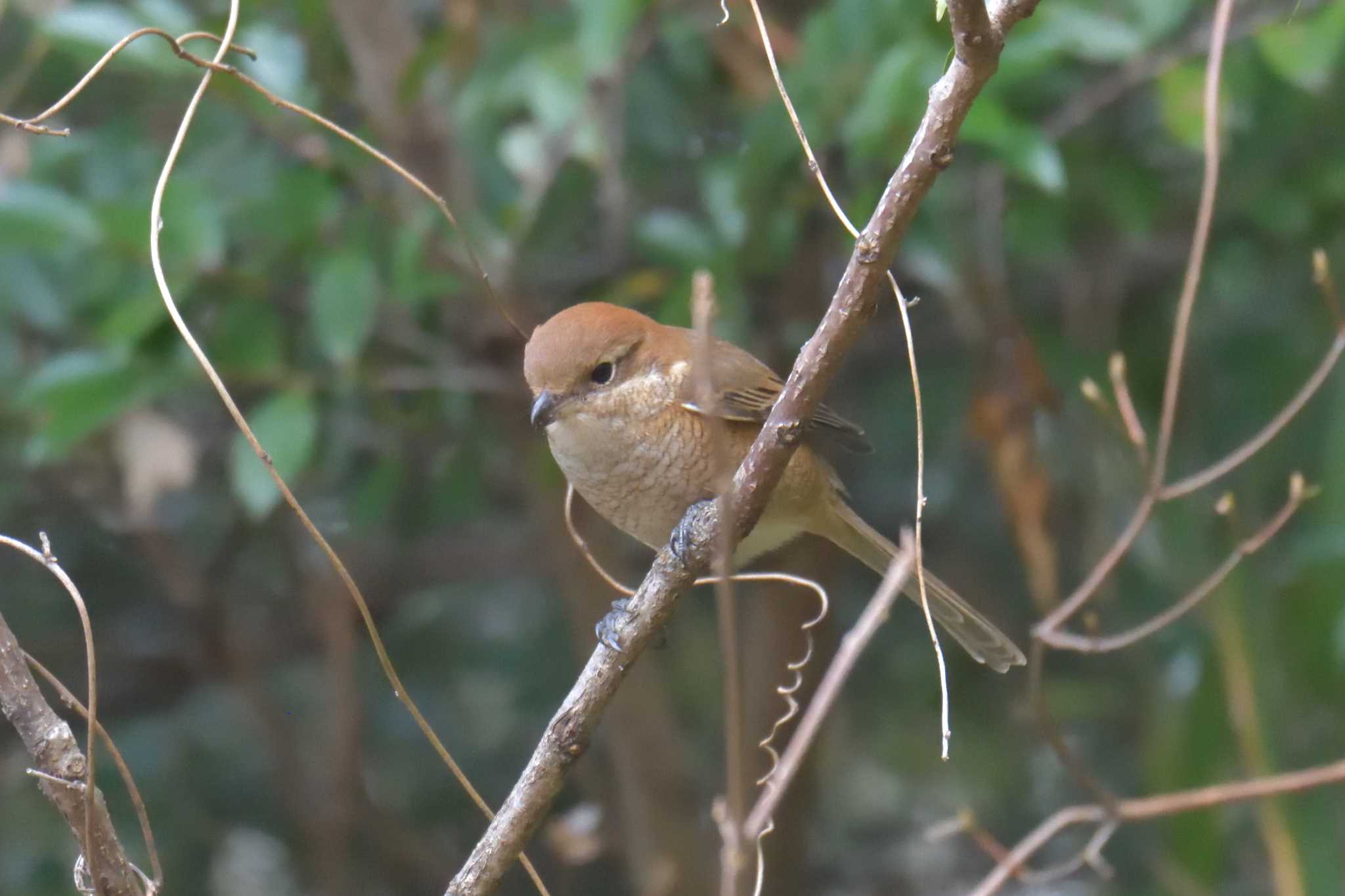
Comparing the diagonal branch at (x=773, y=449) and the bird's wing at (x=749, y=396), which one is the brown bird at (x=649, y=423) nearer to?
the bird's wing at (x=749, y=396)

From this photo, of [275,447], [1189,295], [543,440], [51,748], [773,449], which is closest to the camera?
[51,748]

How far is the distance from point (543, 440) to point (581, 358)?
1.03 meters

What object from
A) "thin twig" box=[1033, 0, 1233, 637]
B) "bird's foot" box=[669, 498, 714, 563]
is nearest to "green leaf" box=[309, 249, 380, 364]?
"bird's foot" box=[669, 498, 714, 563]

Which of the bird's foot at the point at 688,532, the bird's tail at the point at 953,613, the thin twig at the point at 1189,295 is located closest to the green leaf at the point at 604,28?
the bird's foot at the point at 688,532

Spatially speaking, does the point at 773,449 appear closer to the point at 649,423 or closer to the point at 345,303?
the point at 649,423

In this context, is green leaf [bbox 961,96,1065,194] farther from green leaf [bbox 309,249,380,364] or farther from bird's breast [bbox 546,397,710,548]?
green leaf [bbox 309,249,380,364]

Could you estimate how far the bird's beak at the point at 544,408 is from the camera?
2.97 m

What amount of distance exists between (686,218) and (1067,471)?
1.73m

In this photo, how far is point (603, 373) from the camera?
10.1ft

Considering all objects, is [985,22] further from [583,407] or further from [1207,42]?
[1207,42]

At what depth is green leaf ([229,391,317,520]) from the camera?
3336 mm

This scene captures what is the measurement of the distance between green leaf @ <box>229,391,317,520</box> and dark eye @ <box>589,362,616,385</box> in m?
0.79

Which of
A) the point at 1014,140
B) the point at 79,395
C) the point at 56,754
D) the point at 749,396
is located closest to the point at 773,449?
the point at 56,754

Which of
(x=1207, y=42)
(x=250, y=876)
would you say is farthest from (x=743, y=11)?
(x=250, y=876)
